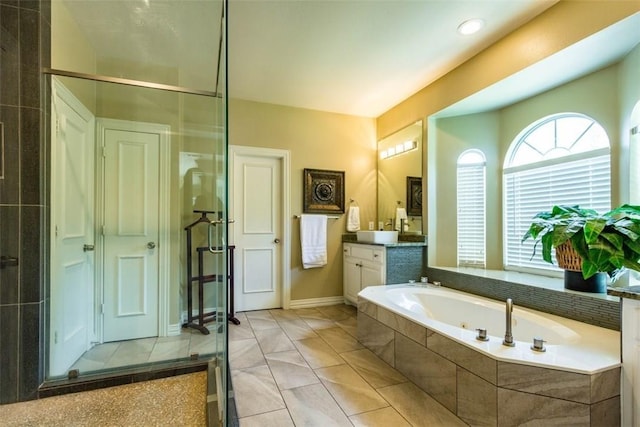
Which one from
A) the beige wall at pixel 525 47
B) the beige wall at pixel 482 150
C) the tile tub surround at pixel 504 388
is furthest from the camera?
the beige wall at pixel 482 150

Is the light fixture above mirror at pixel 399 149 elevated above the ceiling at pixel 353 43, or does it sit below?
below

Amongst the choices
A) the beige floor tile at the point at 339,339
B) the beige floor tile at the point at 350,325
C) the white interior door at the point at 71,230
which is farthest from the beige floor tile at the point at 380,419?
the white interior door at the point at 71,230

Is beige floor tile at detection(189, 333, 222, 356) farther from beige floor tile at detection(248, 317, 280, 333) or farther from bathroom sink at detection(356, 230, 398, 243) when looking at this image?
bathroom sink at detection(356, 230, 398, 243)

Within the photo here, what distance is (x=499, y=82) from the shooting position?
2359mm

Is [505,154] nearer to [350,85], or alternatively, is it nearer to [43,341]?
[350,85]

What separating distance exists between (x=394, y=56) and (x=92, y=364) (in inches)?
134

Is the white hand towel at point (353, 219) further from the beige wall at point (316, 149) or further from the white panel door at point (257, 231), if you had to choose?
the white panel door at point (257, 231)

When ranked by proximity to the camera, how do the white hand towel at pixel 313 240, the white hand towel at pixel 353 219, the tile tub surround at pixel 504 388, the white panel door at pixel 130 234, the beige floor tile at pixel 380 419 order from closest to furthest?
the tile tub surround at pixel 504 388, the beige floor tile at pixel 380 419, the white panel door at pixel 130 234, the white hand towel at pixel 313 240, the white hand towel at pixel 353 219

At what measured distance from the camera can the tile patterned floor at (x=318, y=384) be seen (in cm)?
155

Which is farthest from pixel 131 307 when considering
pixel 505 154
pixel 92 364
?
pixel 505 154

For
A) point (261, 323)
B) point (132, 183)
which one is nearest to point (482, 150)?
point (261, 323)

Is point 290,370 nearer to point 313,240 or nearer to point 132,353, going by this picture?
point 132,353

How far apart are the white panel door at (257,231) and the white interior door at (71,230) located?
4.68ft

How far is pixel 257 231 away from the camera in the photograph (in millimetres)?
3506
